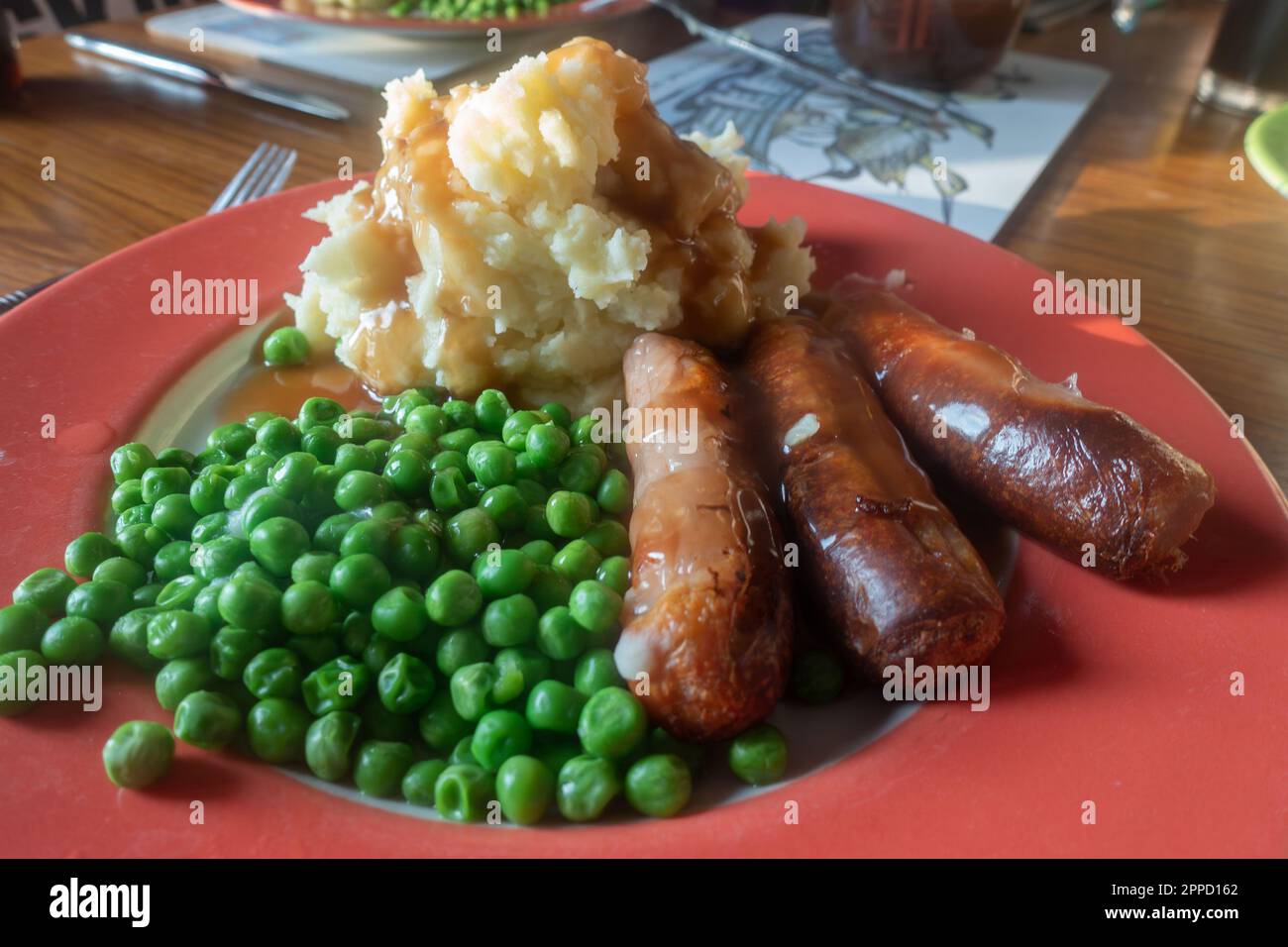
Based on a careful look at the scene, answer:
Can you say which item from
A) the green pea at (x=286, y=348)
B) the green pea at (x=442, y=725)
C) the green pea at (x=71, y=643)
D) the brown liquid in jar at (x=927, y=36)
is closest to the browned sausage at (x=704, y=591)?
the green pea at (x=442, y=725)

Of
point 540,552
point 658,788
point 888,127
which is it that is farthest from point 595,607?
point 888,127

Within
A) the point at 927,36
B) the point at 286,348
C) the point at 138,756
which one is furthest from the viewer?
the point at 927,36

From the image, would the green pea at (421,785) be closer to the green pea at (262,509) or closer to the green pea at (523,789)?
the green pea at (523,789)

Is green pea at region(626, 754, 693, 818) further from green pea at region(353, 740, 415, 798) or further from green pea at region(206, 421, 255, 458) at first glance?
green pea at region(206, 421, 255, 458)

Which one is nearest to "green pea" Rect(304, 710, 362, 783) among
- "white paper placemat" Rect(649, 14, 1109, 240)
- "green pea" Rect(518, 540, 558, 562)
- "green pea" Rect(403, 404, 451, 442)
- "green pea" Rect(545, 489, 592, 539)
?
"green pea" Rect(518, 540, 558, 562)

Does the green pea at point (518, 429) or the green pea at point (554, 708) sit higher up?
the green pea at point (518, 429)

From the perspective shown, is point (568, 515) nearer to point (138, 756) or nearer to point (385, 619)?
point (385, 619)
